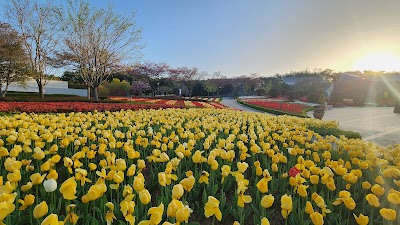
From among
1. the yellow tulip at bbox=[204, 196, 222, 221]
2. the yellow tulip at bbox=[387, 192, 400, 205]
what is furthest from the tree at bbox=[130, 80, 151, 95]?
the yellow tulip at bbox=[387, 192, 400, 205]

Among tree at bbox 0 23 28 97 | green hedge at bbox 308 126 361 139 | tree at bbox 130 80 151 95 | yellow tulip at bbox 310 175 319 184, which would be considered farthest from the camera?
tree at bbox 130 80 151 95

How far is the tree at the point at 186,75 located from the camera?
54094mm

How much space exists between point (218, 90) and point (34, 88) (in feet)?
128

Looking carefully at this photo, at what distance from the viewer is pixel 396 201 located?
1963 millimetres

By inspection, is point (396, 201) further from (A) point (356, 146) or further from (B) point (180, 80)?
(B) point (180, 80)

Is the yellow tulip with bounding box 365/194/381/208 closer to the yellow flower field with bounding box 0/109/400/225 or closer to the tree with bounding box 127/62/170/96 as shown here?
the yellow flower field with bounding box 0/109/400/225

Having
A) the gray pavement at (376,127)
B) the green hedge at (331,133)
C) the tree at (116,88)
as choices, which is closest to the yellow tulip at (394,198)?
the green hedge at (331,133)

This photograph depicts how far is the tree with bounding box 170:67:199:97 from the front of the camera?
54094 mm

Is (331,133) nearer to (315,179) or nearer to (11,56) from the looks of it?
(315,179)

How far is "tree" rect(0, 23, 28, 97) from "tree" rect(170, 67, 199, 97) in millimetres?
33527

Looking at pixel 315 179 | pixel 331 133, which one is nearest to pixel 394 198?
pixel 315 179

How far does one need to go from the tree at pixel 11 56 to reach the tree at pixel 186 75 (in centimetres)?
3353

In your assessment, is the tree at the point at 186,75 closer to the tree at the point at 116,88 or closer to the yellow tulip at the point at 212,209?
the tree at the point at 116,88

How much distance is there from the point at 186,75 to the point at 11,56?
38.0m
